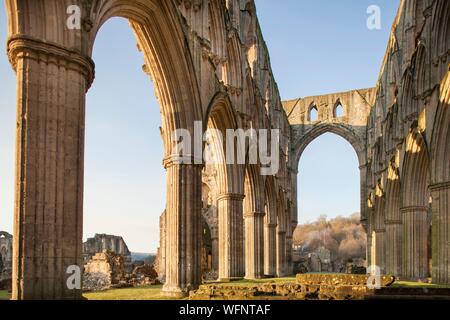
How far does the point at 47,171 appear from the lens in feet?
23.8

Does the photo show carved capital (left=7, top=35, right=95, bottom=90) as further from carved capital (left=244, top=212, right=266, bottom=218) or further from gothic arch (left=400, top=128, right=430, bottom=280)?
gothic arch (left=400, top=128, right=430, bottom=280)

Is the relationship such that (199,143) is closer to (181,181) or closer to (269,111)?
(181,181)

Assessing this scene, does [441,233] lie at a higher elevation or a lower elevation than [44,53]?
lower

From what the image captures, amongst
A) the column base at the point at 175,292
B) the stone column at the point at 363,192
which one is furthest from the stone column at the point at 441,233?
the stone column at the point at 363,192

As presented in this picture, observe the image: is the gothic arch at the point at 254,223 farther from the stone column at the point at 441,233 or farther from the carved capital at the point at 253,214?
the stone column at the point at 441,233

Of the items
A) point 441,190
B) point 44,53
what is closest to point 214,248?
point 441,190

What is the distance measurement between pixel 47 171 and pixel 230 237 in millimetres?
11388

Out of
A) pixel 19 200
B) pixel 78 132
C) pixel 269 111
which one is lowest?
pixel 19 200

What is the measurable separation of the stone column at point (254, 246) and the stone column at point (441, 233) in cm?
730

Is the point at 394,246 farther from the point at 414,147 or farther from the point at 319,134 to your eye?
the point at 319,134

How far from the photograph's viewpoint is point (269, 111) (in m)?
27.8

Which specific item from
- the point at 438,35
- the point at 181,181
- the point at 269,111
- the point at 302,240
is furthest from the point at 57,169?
the point at 302,240

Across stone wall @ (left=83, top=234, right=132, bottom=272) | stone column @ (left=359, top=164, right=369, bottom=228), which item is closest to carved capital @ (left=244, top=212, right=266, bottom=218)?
stone wall @ (left=83, top=234, right=132, bottom=272)
